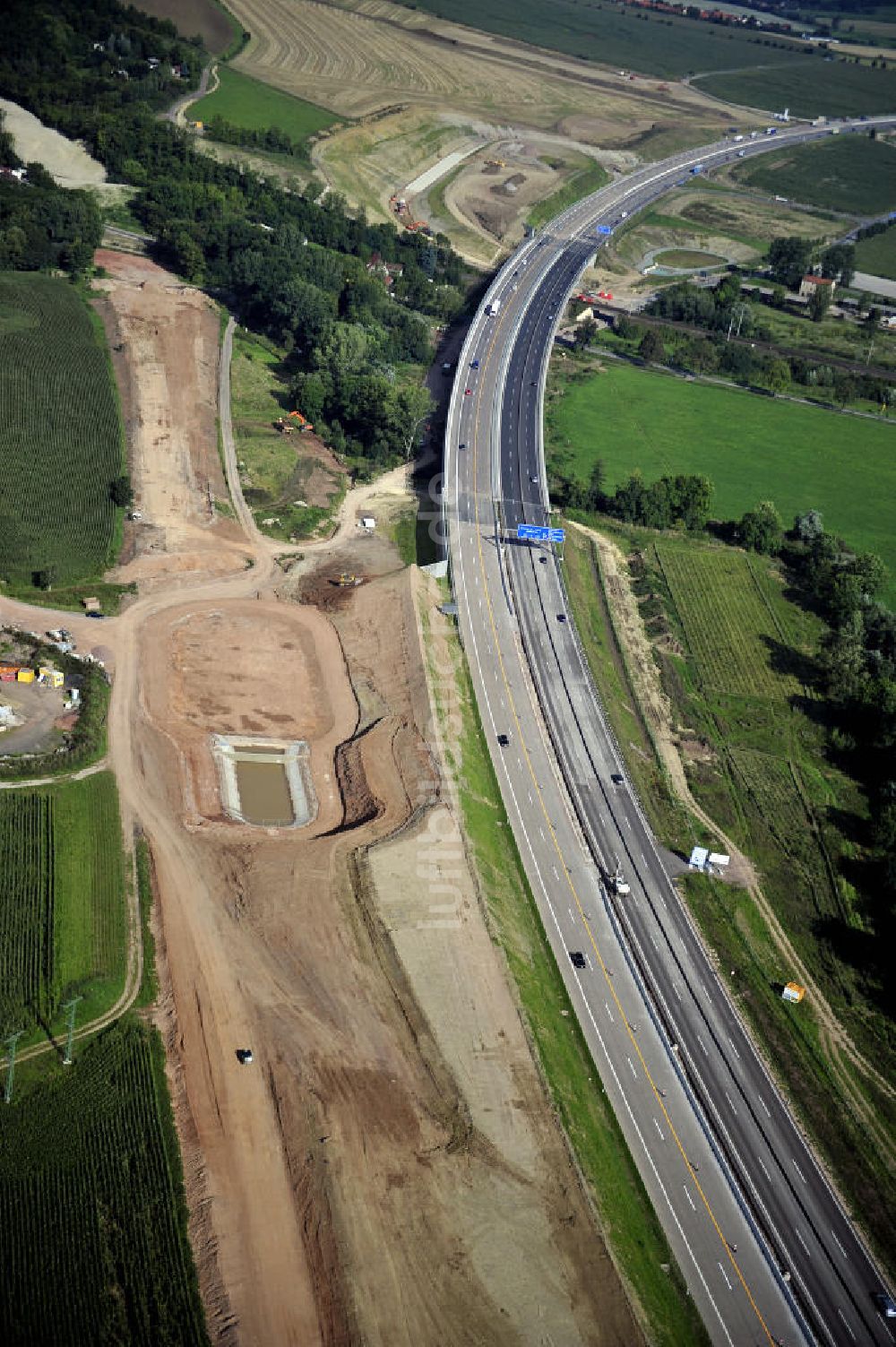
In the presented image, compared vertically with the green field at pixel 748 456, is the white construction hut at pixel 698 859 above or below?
below

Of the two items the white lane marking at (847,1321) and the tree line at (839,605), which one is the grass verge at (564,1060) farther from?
the tree line at (839,605)

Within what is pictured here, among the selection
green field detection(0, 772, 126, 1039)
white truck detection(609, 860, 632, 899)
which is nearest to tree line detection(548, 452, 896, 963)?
white truck detection(609, 860, 632, 899)

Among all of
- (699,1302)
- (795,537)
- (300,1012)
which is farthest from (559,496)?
(699,1302)

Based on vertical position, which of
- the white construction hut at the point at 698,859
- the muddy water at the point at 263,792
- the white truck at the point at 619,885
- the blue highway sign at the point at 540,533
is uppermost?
the blue highway sign at the point at 540,533

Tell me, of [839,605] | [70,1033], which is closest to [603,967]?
[70,1033]

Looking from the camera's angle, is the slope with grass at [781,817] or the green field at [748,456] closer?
the slope with grass at [781,817]

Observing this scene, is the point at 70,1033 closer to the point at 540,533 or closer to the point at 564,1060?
the point at 564,1060

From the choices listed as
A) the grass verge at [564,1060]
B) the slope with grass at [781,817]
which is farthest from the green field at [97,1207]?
the slope with grass at [781,817]

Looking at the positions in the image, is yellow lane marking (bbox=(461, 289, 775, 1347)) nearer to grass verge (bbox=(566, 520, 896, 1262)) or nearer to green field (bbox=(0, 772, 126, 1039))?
grass verge (bbox=(566, 520, 896, 1262))
